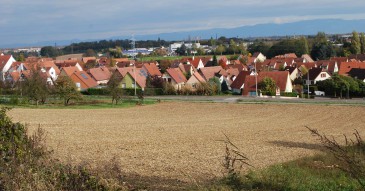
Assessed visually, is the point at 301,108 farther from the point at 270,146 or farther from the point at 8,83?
the point at 8,83

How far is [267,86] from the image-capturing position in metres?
47.3

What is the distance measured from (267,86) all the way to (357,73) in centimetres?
1564

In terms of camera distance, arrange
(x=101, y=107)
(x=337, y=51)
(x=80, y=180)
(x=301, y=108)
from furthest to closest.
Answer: (x=337, y=51) < (x=101, y=107) < (x=301, y=108) < (x=80, y=180)

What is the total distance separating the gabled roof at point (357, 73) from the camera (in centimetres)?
5591

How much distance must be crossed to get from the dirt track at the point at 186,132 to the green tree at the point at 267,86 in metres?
10.3

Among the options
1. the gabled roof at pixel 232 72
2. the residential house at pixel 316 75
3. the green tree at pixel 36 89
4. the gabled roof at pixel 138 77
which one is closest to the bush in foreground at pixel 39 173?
the green tree at pixel 36 89

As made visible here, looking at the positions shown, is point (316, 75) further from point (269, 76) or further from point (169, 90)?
point (169, 90)

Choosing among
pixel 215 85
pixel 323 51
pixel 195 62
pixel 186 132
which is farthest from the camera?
pixel 323 51

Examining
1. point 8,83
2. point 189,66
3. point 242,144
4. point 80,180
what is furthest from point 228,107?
point 189,66

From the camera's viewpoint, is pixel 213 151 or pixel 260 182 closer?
pixel 260 182

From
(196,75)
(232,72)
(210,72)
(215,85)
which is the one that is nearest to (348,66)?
(232,72)

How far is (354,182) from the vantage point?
23.7 ft

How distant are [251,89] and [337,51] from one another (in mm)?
50948

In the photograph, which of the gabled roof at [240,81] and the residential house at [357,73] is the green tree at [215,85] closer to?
the gabled roof at [240,81]
